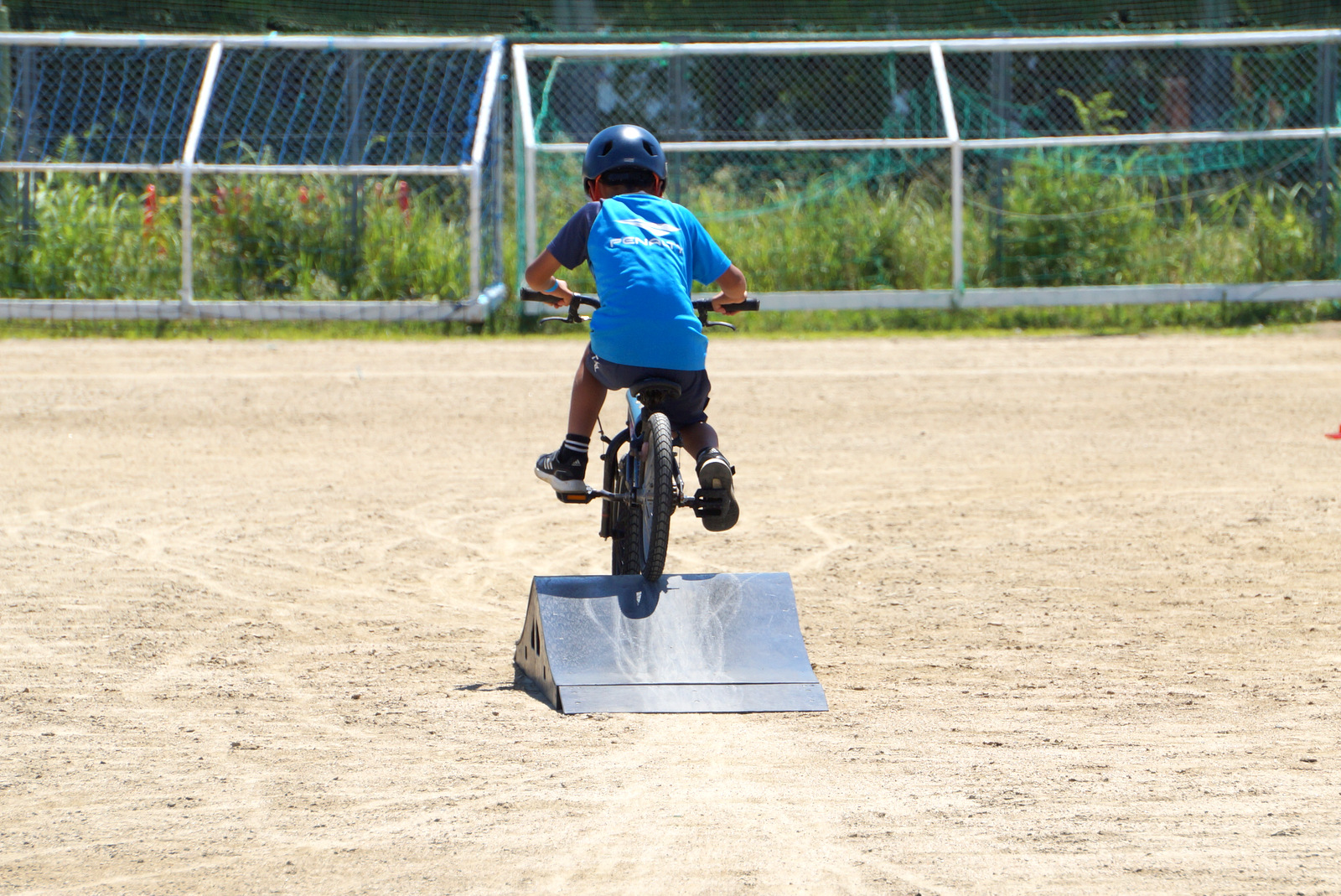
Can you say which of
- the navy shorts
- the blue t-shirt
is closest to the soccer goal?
the blue t-shirt

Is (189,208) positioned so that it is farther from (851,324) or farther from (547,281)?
(547,281)

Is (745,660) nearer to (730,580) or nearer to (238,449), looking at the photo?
(730,580)

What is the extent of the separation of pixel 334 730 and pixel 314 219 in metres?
10.9

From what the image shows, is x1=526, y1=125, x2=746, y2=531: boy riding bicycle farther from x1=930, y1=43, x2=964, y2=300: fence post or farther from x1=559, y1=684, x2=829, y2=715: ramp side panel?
x1=930, y1=43, x2=964, y2=300: fence post

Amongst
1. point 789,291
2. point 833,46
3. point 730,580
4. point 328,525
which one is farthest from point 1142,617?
point 833,46

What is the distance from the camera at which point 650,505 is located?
196 inches

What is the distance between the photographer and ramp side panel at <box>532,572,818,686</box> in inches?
184

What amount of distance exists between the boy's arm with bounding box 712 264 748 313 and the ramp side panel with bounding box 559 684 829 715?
54.4 inches

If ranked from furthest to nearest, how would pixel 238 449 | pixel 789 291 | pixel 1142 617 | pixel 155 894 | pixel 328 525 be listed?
1. pixel 789 291
2. pixel 238 449
3. pixel 328 525
4. pixel 1142 617
5. pixel 155 894

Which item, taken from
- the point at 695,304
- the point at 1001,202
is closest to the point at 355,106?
the point at 1001,202

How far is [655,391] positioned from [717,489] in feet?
1.27

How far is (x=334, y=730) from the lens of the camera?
4289 millimetres

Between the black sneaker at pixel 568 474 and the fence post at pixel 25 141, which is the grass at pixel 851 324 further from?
the black sneaker at pixel 568 474

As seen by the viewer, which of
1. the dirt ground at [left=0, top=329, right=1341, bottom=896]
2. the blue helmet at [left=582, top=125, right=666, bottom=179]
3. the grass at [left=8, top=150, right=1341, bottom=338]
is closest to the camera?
the dirt ground at [left=0, top=329, right=1341, bottom=896]
